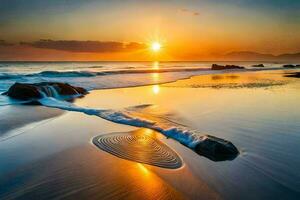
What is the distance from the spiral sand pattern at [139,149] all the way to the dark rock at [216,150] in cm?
65

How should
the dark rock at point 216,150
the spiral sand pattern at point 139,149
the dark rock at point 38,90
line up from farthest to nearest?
the dark rock at point 38,90 < the dark rock at point 216,150 < the spiral sand pattern at point 139,149

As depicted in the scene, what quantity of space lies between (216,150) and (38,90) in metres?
12.9

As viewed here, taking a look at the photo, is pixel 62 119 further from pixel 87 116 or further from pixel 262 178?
pixel 262 178

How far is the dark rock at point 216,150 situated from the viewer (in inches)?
238

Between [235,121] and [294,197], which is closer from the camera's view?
[294,197]

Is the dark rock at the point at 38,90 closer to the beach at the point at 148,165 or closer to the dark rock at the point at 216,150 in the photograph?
the beach at the point at 148,165

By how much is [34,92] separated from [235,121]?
1143 centimetres

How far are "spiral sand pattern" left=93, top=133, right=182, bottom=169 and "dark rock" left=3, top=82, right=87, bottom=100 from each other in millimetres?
9649

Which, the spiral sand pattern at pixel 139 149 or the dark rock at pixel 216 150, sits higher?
the dark rock at pixel 216 150

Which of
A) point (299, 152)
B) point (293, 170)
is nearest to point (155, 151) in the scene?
point (293, 170)

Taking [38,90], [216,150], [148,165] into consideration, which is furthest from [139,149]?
[38,90]

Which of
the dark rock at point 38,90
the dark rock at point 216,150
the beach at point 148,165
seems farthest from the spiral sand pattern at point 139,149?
the dark rock at point 38,90

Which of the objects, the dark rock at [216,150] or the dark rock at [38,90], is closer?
the dark rock at [216,150]

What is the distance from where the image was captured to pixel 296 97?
48.2 ft
